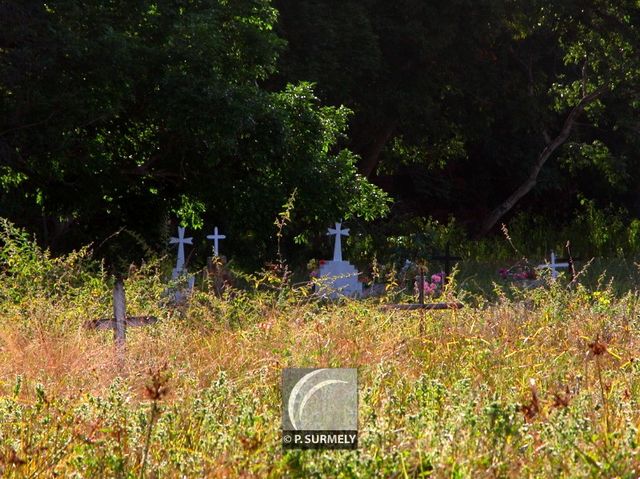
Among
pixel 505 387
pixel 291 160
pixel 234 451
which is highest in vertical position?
pixel 291 160

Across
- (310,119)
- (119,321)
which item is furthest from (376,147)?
(119,321)

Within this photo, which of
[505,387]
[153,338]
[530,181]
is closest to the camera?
[505,387]

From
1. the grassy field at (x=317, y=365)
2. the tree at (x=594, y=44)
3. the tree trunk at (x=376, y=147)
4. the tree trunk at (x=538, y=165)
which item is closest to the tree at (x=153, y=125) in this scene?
the grassy field at (x=317, y=365)

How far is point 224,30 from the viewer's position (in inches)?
679

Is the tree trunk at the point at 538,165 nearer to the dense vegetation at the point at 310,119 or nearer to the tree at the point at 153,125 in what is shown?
the dense vegetation at the point at 310,119

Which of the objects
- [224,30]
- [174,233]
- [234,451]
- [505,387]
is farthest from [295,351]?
[174,233]

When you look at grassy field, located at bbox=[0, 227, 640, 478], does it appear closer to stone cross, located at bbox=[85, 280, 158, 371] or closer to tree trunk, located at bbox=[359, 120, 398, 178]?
stone cross, located at bbox=[85, 280, 158, 371]

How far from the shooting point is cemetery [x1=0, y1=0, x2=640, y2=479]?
4629mm

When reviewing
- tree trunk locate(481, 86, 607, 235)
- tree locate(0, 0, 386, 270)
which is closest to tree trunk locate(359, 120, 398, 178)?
tree trunk locate(481, 86, 607, 235)

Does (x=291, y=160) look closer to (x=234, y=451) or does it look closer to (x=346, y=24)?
(x=346, y=24)

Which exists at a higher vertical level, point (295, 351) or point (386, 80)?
point (386, 80)

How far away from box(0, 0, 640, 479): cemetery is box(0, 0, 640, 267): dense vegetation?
57 millimetres

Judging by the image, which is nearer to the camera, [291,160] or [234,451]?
[234,451]

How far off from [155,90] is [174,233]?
5.92 meters
